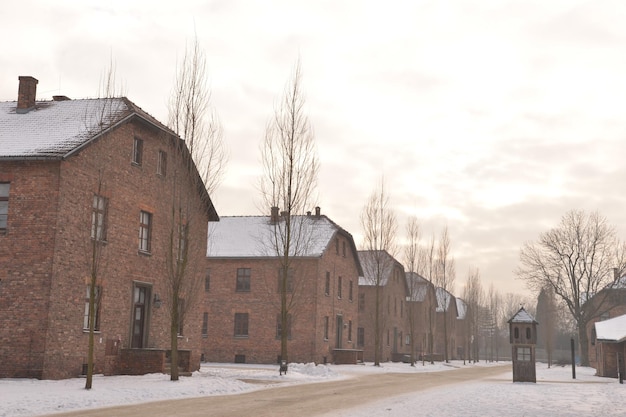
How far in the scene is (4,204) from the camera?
2153cm

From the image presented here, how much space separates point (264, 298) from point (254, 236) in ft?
15.1

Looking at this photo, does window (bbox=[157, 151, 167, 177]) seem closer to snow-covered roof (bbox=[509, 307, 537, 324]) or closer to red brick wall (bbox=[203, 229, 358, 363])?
red brick wall (bbox=[203, 229, 358, 363])

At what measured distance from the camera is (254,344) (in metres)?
43.1

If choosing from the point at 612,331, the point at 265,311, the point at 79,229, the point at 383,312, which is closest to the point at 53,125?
the point at 79,229

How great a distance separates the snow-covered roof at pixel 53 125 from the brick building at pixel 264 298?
17.9 meters

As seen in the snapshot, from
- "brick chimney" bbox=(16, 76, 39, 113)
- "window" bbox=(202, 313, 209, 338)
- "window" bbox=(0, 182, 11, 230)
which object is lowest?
"window" bbox=(202, 313, 209, 338)

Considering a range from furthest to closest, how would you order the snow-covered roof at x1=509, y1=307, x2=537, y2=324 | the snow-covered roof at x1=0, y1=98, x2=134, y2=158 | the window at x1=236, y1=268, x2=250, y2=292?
the window at x1=236, y1=268, x2=250, y2=292, the snow-covered roof at x1=509, y1=307, x2=537, y2=324, the snow-covered roof at x1=0, y1=98, x2=134, y2=158

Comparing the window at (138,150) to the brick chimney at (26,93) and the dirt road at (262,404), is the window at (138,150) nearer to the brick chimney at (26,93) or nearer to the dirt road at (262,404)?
the brick chimney at (26,93)

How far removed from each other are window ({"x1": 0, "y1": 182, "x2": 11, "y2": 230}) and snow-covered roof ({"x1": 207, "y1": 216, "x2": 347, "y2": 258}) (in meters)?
22.0

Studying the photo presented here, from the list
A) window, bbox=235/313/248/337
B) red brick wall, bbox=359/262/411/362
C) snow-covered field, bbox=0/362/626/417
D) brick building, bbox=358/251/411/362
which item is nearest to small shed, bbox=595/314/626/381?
snow-covered field, bbox=0/362/626/417

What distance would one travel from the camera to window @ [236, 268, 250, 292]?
44188 mm

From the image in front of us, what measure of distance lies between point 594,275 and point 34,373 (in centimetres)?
4852

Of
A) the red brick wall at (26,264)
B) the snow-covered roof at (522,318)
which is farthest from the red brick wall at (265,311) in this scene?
the red brick wall at (26,264)

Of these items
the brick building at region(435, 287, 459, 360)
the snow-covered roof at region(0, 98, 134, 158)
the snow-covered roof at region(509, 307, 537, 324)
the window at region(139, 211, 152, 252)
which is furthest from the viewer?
the brick building at region(435, 287, 459, 360)
